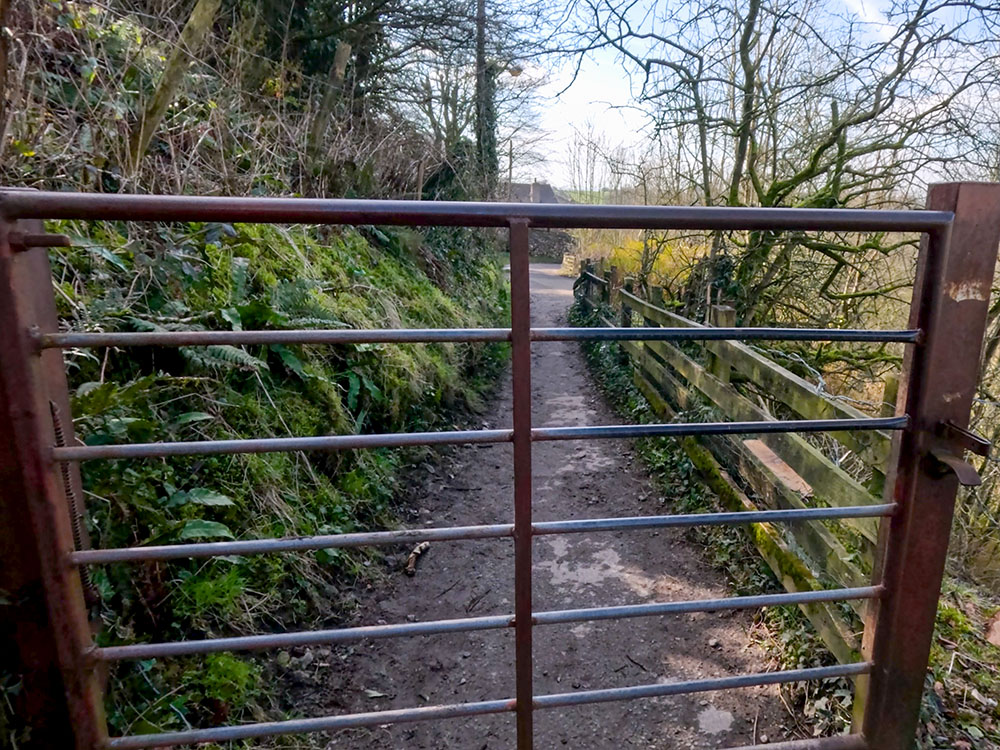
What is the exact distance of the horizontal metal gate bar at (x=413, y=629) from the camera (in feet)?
3.98

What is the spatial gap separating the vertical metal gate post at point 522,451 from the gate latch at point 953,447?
932 millimetres

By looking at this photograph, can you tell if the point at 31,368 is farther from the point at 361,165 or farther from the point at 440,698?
the point at 361,165

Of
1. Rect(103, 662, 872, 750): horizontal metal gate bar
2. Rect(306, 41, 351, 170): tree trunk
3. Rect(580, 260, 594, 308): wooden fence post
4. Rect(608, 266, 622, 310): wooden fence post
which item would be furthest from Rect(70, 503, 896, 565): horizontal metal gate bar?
Rect(580, 260, 594, 308): wooden fence post

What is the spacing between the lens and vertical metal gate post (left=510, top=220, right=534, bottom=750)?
1192 mm

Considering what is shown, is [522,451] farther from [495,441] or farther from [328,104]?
[328,104]

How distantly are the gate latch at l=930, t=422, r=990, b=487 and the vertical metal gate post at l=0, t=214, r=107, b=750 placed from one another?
1866 mm

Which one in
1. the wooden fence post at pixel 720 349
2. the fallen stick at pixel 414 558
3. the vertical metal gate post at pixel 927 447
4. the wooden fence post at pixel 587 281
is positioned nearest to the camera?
the vertical metal gate post at pixel 927 447

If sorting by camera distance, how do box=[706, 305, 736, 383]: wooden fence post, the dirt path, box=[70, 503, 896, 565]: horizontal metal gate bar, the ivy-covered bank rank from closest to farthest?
box=[70, 503, 896, 565]: horizontal metal gate bar → the ivy-covered bank → the dirt path → box=[706, 305, 736, 383]: wooden fence post

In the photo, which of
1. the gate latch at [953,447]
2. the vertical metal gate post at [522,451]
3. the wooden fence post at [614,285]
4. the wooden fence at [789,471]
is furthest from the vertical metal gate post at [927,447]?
the wooden fence post at [614,285]

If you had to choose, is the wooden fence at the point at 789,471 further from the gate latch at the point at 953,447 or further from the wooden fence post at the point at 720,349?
the gate latch at the point at 953,447

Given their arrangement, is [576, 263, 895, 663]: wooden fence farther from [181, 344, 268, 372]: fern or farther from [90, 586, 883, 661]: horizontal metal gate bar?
[181, 344, 268, 372]: fern

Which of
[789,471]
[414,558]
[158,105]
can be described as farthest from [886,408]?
[158,105]

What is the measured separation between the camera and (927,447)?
1.32 meters

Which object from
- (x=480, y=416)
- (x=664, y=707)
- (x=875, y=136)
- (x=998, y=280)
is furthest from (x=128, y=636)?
(x=998, y=280)
